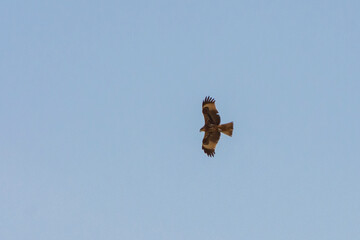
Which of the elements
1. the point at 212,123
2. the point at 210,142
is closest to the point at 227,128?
the point at 212,123

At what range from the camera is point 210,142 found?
33.9 m

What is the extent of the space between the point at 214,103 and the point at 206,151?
3038mm

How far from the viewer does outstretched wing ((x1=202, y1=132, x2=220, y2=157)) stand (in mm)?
33303

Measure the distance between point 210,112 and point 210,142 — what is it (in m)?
2.12

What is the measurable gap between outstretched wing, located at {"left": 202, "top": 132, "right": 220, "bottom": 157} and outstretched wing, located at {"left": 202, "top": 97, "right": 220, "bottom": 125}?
0.82 meters

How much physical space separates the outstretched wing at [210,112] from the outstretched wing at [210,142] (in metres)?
0.82

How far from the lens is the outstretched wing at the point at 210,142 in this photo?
33303 mm

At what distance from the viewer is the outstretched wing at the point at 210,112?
3222cm

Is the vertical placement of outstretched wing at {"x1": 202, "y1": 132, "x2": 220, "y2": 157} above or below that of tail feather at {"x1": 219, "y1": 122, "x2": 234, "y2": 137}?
above

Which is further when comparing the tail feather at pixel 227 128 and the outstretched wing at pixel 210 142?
the outstretched wing at pixel 210 142

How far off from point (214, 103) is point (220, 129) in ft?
3.94

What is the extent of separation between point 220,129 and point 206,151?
2284 mm

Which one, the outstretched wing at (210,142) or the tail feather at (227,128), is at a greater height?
the outstretched wing at (210,142)

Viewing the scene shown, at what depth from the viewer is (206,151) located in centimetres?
3425
